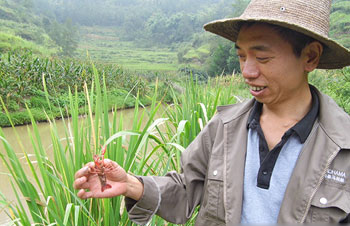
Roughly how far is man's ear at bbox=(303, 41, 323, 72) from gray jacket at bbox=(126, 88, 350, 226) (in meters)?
0.11

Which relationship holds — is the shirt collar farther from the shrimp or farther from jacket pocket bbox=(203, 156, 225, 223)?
the shrimp

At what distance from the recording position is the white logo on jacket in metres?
0.88

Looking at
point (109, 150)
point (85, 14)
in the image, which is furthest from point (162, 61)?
point (109, 150)

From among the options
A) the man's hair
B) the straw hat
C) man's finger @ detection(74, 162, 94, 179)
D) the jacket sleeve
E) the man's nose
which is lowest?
the jacket sleeve

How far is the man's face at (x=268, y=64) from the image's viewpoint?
3.08 ft

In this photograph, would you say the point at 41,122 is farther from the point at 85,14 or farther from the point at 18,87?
the point at 85,14

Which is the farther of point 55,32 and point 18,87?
point 55,32

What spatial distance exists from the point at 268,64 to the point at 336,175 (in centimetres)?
35

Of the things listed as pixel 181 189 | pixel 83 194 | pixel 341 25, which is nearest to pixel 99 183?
pixel 83 194

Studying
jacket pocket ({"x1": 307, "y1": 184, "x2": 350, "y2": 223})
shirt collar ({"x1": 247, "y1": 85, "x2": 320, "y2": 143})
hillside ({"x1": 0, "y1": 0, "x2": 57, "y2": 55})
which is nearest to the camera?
jacket pocket ({"x1": 307, "y1": 184, "x2": 350, "y2": 223})

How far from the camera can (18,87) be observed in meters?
9.84

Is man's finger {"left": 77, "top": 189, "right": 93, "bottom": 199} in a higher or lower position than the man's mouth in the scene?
lower

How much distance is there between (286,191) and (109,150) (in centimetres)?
73

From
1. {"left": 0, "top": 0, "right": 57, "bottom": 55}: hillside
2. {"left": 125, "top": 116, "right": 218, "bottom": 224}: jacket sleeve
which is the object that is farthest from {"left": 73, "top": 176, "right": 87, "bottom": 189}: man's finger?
{"left": 0, "top": 0, "right": 57, "bottom": 55}: hillside
